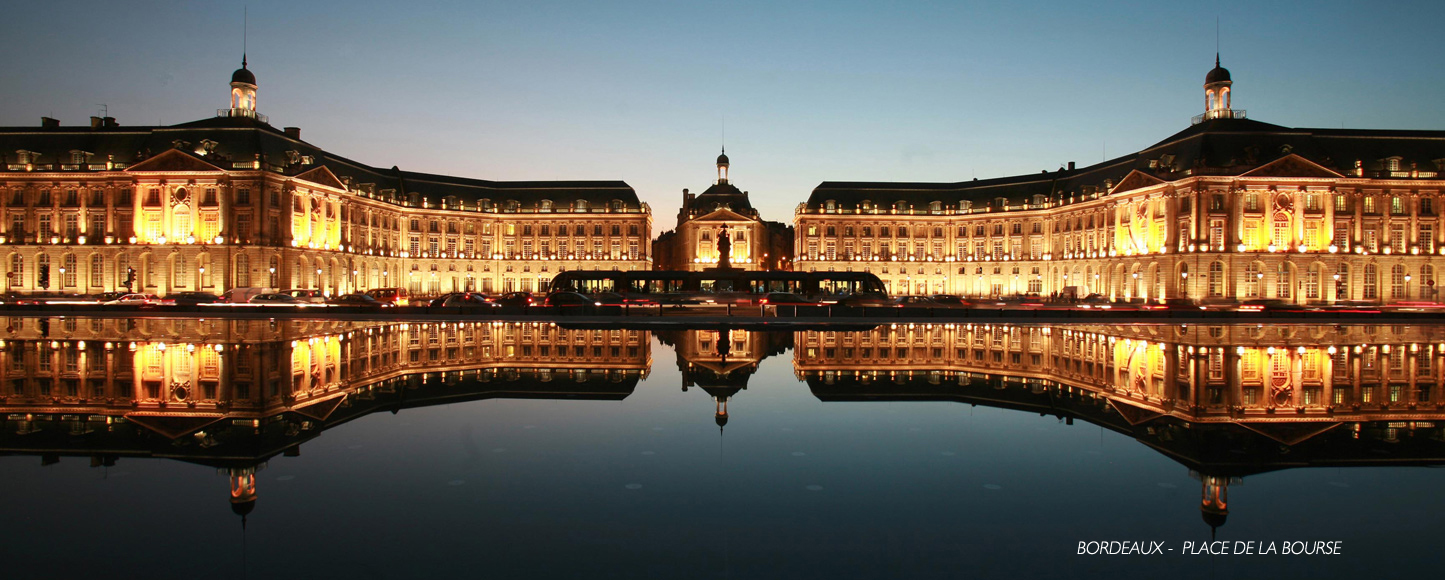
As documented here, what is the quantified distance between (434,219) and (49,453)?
308 ft

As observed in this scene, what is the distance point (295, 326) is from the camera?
3341 cm

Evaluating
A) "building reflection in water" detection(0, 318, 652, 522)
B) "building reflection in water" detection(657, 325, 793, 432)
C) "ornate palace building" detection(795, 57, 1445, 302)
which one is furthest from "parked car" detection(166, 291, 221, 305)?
"ornate palace building" detection(795, 57, 1445, 302)

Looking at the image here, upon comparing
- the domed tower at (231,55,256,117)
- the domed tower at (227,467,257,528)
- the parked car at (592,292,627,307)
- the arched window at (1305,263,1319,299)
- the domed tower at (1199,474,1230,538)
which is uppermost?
the domed tower at (231,55,256,117)

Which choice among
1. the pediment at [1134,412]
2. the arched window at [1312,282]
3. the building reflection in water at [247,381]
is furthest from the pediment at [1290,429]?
the arched window at [1312,282]

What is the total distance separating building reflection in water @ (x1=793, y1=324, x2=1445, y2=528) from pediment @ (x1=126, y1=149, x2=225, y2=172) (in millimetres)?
64570

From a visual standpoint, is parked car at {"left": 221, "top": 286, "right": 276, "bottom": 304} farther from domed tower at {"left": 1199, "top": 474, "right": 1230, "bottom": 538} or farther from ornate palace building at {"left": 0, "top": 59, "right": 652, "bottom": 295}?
domed tower at {"left": 1199, "top": 474, "right": 1230, "bottom": 538}

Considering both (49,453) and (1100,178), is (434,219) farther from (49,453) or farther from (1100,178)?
(49,453)

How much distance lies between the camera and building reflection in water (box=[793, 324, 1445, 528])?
10.4 meters

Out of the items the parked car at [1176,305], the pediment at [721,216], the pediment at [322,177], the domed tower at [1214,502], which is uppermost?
the pediment at [322,177]

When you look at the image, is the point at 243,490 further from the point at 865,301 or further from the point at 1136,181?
the point at 1136,181

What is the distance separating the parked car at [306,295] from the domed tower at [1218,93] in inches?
3207

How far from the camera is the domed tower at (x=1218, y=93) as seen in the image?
A: 246 feet

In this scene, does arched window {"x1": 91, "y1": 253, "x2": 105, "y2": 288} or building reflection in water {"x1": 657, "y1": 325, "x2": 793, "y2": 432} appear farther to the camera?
arched window {"x1": 91, "y1": 253, "x2": 105, "y2": 288}

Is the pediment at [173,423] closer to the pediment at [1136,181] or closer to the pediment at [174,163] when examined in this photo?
the pediment at [174,163]
